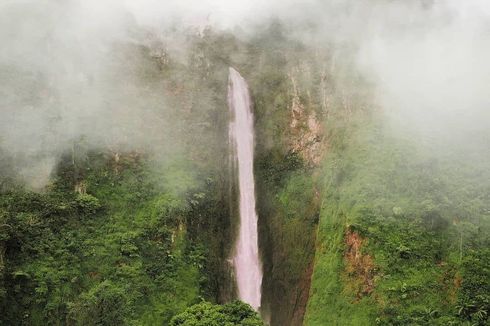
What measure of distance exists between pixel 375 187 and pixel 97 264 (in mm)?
16577

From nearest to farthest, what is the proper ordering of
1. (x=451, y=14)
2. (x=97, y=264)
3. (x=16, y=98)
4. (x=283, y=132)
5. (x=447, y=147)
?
(x=97, y=264) → (x=447, y=147) → (x=16, y=98) → (x=283, y=132) → (x=451, y=14)

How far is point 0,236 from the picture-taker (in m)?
29.8

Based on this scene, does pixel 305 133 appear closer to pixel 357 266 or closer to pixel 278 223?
pixel 278 223

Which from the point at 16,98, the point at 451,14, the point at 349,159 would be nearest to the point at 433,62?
the point at 451,14

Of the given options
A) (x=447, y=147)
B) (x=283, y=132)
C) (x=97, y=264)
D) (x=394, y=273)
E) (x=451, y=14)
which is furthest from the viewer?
(x=451, y=14)

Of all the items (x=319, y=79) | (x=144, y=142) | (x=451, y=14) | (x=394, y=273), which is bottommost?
(x=394, y=273)

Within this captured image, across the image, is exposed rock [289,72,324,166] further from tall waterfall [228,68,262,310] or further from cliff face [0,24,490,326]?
tall waterfall [228,68,262,310]

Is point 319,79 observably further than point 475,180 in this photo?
Yes

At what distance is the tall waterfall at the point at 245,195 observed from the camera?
34.3 metres

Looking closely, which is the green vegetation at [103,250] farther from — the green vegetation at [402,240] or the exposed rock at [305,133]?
the green vegetation at [402,240]

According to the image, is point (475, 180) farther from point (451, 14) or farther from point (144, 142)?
point (144, 142)

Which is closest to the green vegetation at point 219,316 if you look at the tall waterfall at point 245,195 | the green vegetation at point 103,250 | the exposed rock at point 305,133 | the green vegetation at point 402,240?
the green vegetation at point 103,250

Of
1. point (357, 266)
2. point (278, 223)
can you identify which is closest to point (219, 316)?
point (357, 266)

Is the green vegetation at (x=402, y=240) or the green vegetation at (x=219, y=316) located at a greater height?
the green vegetation at (x=402, y=240)
